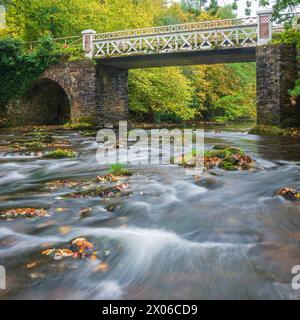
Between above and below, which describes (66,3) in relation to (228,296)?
above

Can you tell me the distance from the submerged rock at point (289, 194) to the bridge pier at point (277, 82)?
10952 millimetres

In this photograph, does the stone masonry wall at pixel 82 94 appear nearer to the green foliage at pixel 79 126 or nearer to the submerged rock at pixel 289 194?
the green foliage at pixel 79 126

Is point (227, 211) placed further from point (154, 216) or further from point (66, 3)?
point (66, 3)

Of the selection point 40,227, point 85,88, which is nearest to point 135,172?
point 40,227

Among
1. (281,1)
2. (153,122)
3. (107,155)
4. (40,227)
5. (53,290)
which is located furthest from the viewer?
(153,122)

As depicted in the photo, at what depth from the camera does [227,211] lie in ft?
15.4

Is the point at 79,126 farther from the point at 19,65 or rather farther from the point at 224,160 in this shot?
the point at 224,160

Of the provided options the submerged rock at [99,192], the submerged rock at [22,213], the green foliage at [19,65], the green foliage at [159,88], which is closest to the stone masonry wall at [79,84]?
the green foliage at [19,65]

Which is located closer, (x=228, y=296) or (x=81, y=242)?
(x=228, y=296)

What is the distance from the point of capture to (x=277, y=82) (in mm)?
15367

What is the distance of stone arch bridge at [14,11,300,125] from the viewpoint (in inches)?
610

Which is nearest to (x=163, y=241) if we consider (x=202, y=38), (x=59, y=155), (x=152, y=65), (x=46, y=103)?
(x=59, y=155)

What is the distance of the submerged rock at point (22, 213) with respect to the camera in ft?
14.7
